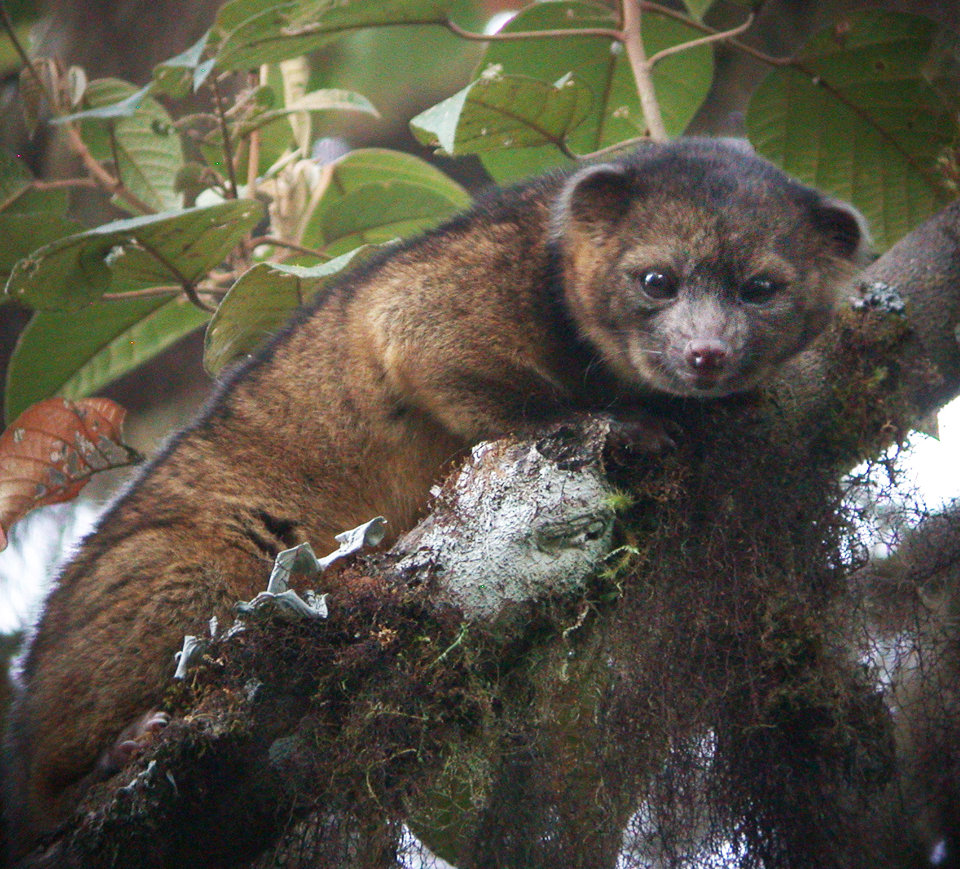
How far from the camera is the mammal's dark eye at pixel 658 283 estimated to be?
9.86ft

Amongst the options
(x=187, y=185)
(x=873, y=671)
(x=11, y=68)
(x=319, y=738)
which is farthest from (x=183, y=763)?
(x=11, y=68)

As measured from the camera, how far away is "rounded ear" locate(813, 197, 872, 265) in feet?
10.1

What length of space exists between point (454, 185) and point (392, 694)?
9.26 feet

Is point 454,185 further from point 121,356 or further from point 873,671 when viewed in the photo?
point 873,671

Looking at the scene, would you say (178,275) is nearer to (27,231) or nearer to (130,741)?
(27,231)

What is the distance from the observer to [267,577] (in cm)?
312

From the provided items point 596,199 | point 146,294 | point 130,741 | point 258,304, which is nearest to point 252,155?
point 146,294

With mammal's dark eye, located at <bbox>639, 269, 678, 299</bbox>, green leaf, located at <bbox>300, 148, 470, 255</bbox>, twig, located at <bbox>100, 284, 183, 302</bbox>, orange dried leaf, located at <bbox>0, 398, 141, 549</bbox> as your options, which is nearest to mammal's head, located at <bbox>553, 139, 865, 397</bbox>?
mammal's dark eye, located at <bbox>639, 269, 678, 299</bbox>

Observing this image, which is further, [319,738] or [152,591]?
[152,591]

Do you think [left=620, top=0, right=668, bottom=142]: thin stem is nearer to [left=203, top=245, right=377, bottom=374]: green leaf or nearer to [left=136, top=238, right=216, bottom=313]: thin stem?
[left=203, top=245, right=377, bottom=374]: green leaf

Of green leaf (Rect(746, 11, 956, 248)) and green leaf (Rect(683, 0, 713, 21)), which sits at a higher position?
green leaf (Rect(683, 0, 713, 21))

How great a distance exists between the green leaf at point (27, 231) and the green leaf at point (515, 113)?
1491mm

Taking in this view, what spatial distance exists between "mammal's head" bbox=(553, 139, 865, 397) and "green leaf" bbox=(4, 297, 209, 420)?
6.44 feet

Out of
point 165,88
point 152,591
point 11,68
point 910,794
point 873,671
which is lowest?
point 910,794
